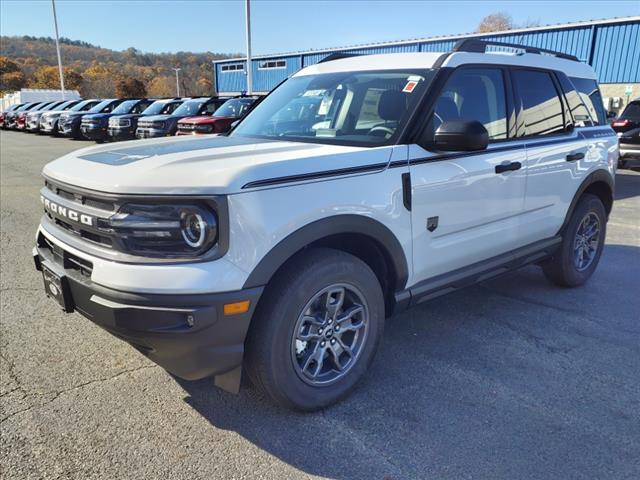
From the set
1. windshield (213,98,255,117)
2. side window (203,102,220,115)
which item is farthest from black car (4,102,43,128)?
windshield (213,98,255,117)

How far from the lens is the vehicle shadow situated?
2574 millimetres

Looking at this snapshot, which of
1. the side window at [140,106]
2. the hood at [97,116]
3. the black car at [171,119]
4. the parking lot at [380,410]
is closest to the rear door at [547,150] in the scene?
the parking lot at [380,410]

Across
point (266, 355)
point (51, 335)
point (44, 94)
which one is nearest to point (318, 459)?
point (266, 355)

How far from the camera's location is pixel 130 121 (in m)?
18.1

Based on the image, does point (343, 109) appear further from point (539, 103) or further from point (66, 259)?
point (66, 259)

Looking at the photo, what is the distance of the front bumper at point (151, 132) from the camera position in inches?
625

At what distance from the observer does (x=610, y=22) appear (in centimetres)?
2159

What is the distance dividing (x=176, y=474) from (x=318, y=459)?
26.0 inches

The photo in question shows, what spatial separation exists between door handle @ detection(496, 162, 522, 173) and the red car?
33.1ft

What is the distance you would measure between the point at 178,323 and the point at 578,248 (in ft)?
13.5

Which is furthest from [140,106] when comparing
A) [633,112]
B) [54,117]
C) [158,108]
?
[633,112]

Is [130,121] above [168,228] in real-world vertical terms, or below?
below

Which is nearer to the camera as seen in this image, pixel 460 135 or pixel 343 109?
pixel 460 135

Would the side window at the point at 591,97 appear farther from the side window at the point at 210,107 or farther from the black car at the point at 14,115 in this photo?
the black car at the point at 14,115
